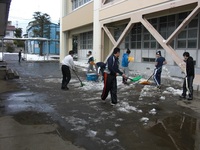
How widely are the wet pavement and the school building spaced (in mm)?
3890

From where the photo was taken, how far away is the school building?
12359 mm

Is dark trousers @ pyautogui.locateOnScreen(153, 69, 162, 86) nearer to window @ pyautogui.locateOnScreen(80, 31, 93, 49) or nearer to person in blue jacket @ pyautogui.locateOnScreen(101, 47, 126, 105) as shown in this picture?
person in blue jacket @ pyautogui.locateOnScreen(101, 47, 126, 105)

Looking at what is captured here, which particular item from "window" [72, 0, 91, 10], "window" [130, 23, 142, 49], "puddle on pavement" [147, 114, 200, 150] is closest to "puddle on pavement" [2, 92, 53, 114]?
"puddle on pavement" [147, 114, 200, 150]

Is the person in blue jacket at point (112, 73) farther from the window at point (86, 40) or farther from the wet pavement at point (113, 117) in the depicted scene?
the window at point (86, 40)

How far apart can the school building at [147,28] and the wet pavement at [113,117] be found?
3.89 metres

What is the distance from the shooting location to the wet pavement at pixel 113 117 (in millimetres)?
4855

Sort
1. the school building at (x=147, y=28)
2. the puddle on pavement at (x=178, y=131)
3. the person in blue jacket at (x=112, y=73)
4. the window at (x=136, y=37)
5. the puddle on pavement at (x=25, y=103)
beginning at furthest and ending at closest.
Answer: the window at (x=136, y=37) → the school building at (x=147, y=28) → the person in blue jacket at (x=112, y=73) → the puddle on pavement at (x=25, y=103) → the puddle on pavement at (x=178, y=131)

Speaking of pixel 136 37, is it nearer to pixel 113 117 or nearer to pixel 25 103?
pixel 25 103

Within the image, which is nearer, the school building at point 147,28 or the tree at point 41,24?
the school building at point 147,28

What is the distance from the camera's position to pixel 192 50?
1331 cm

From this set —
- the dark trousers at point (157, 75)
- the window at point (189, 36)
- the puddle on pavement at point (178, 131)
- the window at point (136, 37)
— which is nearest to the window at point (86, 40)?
the window at point (136, 37)

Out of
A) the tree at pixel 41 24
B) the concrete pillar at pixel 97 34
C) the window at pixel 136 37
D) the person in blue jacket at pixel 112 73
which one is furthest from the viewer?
the tree at pixel 41 24

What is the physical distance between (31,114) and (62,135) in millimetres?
1915

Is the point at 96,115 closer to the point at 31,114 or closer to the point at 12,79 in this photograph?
the point at 31,114
